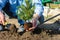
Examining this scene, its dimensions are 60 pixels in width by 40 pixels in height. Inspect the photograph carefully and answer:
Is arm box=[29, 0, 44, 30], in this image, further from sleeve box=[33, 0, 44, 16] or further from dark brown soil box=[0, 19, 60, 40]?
dark brown soil box=[0, 19, 60, 40]

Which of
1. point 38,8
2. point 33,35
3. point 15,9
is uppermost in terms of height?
point 38,8

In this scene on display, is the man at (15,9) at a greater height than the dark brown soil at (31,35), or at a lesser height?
greater

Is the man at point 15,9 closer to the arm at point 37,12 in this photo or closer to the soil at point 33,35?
the arm at point 37,12

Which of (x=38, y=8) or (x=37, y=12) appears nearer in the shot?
(x=37, y=12)

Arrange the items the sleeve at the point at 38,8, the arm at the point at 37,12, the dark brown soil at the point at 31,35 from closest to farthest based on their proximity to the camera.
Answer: the dark brown soil at the point at 31,35
the arm at the point at 37,12
the sleeve at the point at 38,8

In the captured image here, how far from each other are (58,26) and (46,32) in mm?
1116

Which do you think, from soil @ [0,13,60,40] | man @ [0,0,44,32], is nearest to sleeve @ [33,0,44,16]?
man @ [0,0,44,32]

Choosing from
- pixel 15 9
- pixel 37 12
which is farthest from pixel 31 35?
pixel 15 9

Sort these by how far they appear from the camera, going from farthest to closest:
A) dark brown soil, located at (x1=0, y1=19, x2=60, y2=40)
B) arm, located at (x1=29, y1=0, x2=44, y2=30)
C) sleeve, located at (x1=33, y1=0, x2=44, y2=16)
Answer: sleeve, located at (x1=33, y1=0, x2=44, y2=16) < arm, located at (x1=29, y1=0, x2=44, y2=30) < dark brown soil, located at (x1=0, y1=19, x2=60, y2=40)

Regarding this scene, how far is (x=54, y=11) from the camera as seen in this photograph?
31.2ft

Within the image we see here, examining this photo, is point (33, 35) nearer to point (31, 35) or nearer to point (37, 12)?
point (31, 35)

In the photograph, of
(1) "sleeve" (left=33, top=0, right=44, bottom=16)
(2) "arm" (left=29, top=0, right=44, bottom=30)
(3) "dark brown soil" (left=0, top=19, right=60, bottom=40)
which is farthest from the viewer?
(1) "sleeve" (left=33, top=0, right=44, bottom=16)

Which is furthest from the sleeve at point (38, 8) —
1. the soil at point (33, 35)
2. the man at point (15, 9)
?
the soil at point (33, 35)

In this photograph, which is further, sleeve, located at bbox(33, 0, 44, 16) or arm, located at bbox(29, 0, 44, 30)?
sleeve, located at bbox(33, 0, 44, 16)
